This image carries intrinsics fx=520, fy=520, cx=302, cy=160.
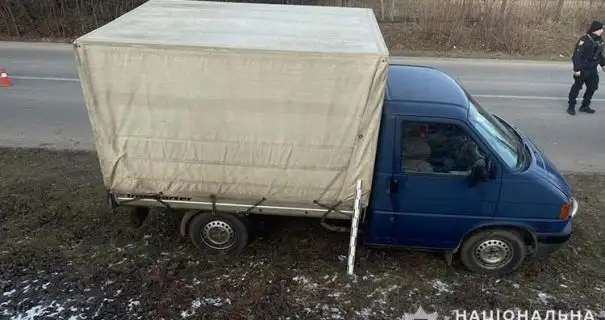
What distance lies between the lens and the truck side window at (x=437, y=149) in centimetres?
486

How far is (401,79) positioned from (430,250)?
5.92ft

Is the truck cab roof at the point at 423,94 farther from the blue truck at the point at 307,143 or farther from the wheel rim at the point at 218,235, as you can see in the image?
the wheel rim at the point at 218,235

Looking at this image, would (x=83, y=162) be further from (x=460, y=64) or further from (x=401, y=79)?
(x=460, y=64)

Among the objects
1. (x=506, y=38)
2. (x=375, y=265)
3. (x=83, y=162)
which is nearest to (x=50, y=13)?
(x=83, y=162)

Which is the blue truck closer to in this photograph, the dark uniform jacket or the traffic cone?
the dark uniform jacket

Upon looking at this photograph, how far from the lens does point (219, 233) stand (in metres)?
5.50

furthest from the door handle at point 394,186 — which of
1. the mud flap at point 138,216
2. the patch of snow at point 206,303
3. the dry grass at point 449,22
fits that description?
the dry grass at point 449,22

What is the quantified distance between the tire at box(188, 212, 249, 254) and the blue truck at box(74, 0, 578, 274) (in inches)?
0.9

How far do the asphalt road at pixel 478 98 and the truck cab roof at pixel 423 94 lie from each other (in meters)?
0.17

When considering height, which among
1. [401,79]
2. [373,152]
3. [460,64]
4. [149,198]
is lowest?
[460,64]

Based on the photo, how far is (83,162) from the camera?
308 inches

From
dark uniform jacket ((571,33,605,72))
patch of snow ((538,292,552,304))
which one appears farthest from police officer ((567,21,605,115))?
patch of snow ((538,292,552,304))

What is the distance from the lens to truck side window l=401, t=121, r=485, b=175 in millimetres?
4859

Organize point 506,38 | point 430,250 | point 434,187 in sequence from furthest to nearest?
point 506,38 < point 430,250 < point 434,187
